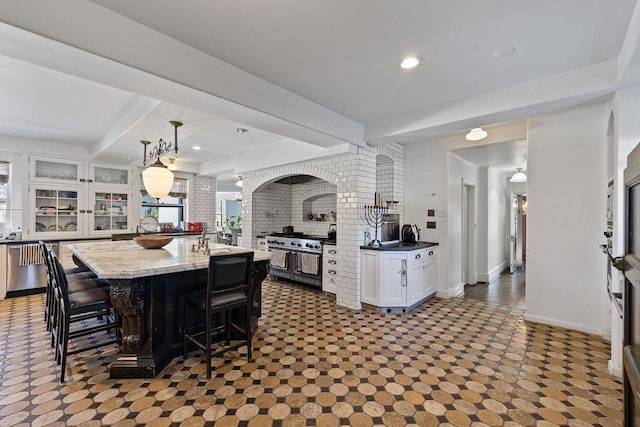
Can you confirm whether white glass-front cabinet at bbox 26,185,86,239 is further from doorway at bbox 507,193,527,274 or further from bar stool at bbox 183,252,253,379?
doorway at bbox 507,193,527,274

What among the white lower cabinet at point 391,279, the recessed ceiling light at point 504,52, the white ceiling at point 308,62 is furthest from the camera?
Answer: the white lower cabinet at point 391,279

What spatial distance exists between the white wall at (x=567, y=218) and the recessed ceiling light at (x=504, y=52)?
66.9 inches

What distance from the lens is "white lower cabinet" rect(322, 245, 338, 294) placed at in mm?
4672

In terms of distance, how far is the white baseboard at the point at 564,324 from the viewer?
10.4 feet

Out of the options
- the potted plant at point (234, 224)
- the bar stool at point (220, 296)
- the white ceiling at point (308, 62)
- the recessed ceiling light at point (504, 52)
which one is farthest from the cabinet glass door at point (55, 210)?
the recessed ceiling light at point (504, 52)

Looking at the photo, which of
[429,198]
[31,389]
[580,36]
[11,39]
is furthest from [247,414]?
[429,198]

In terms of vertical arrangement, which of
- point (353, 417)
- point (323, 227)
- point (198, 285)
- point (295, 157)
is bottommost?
point (353, 417)

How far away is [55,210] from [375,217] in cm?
556

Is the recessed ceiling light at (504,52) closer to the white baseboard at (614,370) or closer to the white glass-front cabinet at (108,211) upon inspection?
the white baseboard at (614,370)

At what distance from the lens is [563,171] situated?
10.9 ft

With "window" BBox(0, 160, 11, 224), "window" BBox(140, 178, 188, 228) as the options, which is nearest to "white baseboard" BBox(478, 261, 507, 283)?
"window" BBox(140, 178, 188, 228)

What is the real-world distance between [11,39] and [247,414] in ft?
8.69

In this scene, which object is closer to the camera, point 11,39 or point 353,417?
point 11,39

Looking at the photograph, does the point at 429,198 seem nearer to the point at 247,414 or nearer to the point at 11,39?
the point at 247,414
